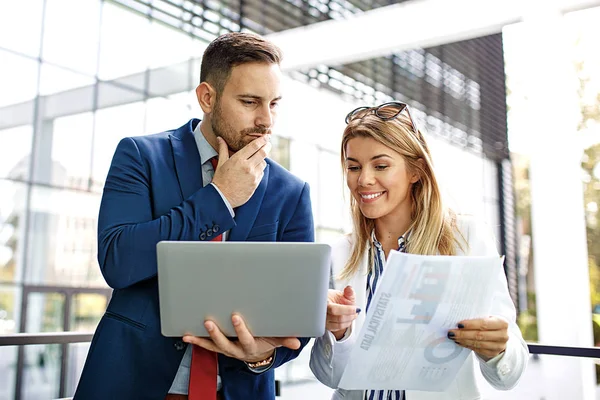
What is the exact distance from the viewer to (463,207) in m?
1.80

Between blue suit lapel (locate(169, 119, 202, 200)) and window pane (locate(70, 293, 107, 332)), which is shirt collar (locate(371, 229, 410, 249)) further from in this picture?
window pane (locate(70, 293, 107, 332))

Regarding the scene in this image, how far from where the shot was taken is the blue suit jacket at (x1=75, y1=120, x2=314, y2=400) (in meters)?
1.25

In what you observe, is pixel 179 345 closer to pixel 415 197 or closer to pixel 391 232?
pixel 391 232

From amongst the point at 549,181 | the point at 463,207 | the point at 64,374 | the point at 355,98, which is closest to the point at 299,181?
the point at 463,207

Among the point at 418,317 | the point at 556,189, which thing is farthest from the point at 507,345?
the point at 556,189

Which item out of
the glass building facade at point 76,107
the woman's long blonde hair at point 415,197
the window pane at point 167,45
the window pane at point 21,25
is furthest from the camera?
the window pane at point 167,45

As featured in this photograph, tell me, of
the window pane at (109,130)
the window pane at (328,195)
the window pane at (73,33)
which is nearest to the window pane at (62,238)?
the window pane at (109,130)

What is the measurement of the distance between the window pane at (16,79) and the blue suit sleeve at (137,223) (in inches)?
312

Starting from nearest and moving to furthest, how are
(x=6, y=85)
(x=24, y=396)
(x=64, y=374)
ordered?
1. (x=64, y=374)
2. (x=24, y=396)
3. (x=6, y=85)

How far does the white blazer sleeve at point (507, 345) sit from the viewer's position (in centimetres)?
141

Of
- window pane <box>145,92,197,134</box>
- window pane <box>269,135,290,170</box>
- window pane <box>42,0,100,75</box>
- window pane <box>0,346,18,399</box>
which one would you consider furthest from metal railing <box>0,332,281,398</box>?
window pane <box>269,135,290,170</box>

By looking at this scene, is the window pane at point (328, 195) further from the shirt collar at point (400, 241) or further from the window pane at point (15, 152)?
the shirt collar at point (400, 241)

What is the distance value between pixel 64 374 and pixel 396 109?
1.58 meters

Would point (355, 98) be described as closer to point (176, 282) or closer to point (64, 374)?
point (64, 374)
